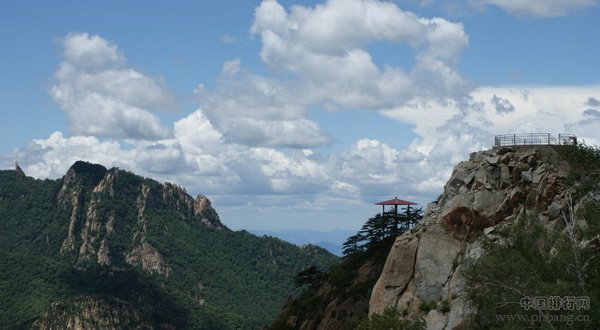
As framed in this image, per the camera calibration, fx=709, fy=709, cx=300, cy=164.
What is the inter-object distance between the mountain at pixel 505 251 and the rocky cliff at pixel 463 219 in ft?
0.27

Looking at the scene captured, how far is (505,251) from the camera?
43.7 meters

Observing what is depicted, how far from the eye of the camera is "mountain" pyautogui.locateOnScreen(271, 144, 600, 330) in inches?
1572

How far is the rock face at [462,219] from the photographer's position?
177 ft

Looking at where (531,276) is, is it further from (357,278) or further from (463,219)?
(357,278)

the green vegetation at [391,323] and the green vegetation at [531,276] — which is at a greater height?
the green vegetation at [531,276]

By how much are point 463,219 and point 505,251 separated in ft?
46.8

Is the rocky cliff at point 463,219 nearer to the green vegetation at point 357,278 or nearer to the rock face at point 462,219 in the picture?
the rock face at point 462,219

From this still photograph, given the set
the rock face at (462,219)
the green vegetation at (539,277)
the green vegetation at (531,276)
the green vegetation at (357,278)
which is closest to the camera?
the green vegetation at (539,277)

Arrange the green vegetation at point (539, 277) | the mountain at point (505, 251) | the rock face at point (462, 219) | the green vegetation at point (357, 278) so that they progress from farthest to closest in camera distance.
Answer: the green vegetation at point (357, 278) → the rock face at point (462, 219) → the mountain at point (505, 251) → the green vegetation at point (539, 277)

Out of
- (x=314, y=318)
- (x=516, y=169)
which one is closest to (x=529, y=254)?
(x=516, y=169)

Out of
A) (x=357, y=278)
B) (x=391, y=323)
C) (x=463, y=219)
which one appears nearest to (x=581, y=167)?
(x=463, y=219)

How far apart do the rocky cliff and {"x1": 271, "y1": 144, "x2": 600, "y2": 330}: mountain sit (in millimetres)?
82

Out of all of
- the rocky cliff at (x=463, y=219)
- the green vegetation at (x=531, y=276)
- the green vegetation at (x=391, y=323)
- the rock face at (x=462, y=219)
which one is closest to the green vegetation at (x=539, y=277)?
the green vegetation at (x=531, y=276)

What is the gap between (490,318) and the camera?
140 feet
